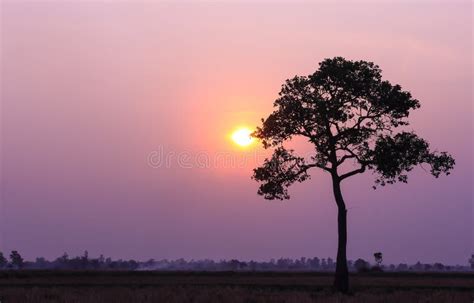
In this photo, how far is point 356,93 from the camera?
53.3 m

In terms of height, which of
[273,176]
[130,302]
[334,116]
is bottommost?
[130,302]

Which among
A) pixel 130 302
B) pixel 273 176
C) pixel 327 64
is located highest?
pixel 327 64

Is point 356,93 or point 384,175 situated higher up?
point 356,93

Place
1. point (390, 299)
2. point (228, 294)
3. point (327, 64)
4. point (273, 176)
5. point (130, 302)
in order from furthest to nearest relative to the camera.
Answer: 1. point (273, 176)
2. point (327, 64)
3. point (228, 294)
4. point (390, 299)
5. point (130, 302)

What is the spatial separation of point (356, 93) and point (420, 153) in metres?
7.03

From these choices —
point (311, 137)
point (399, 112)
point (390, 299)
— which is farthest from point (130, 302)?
point (399, 112)

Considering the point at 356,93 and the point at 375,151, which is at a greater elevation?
the point at 356,93

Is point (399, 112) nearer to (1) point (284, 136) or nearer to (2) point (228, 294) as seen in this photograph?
(1) point (284, 136)

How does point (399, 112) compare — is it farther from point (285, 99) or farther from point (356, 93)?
point (285, 99)

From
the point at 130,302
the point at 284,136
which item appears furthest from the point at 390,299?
the point at 284,136

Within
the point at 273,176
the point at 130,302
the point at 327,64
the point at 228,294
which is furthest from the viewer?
the point at 273,176

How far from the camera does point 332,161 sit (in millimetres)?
54906

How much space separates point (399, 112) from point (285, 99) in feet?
28.4

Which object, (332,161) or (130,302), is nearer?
(130,302)
